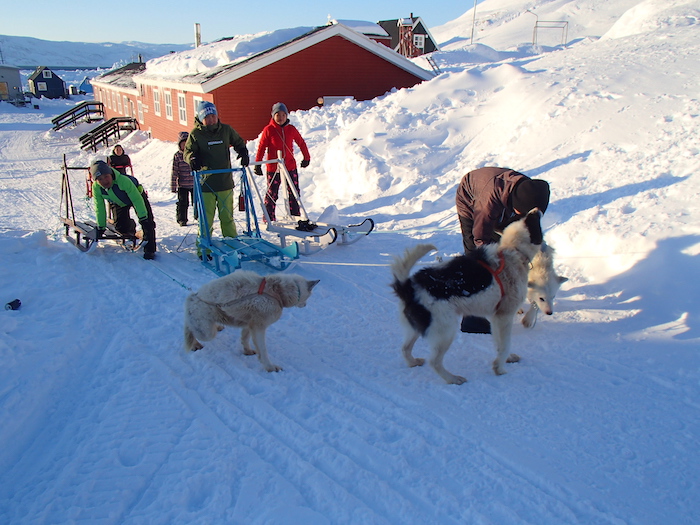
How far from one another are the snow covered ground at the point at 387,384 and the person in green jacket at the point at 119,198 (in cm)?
35

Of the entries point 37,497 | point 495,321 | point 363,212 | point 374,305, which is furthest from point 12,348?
point 363,212

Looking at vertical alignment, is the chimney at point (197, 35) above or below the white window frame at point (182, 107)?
above

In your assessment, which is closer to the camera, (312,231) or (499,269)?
(499,269)

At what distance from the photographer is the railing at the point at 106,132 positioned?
2277cm

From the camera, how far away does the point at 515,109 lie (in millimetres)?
10031

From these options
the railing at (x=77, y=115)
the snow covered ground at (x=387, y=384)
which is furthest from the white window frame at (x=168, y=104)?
the snow covered ground at (x=387, y=384)

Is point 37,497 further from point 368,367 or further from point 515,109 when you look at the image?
point 515,109

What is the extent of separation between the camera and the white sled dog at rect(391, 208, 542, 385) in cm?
358

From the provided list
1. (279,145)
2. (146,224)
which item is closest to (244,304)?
(146,224)

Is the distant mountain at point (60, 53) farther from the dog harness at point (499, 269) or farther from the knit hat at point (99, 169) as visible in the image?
the dog harness at point (499, 269)

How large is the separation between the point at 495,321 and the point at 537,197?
112cm

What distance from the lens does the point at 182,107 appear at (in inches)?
727

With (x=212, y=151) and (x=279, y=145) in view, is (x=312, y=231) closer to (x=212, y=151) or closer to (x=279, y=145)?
(x=212, y=151)

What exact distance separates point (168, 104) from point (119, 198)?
1465 centimetres
